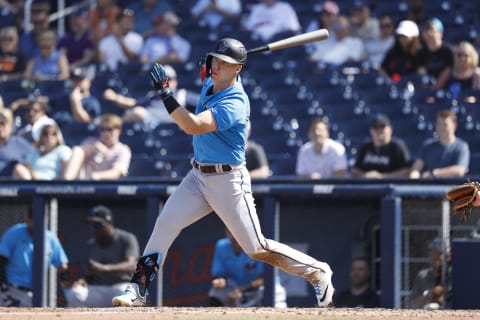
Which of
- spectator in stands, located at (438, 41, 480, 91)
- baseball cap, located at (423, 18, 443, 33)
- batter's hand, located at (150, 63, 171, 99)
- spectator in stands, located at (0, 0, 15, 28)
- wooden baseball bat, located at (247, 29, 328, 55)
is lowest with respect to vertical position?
batter's hand, located at (150, 63, 171, 99)

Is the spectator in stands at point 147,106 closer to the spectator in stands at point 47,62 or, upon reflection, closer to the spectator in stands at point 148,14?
the spectator in stands at point 47,62

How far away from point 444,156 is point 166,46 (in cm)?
437

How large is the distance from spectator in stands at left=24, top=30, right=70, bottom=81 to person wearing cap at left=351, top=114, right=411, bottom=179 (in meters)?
4.67

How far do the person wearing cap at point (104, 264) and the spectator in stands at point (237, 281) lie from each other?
626mm

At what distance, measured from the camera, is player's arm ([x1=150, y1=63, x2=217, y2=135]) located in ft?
19.2

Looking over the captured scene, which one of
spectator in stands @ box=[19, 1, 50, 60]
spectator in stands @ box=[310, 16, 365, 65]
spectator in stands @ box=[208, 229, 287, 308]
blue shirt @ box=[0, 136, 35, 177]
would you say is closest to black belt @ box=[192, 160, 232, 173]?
spectator in stands @ box=[208, 229, 287, 308]

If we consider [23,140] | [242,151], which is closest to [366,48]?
[23,140]

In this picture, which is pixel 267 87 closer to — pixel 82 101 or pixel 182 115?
pixel 82 101

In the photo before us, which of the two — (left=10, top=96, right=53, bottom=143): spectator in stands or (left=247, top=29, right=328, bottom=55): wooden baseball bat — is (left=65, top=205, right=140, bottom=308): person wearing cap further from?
(left=247, top=29, right=328, bottom=55): wooden baseball bat

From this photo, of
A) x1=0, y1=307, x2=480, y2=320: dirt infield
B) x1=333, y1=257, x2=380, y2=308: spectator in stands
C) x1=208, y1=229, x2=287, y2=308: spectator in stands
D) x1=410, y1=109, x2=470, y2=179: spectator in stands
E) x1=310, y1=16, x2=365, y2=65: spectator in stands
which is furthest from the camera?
x1=310, y1=16, x2=365, y2=65: spectator in stands

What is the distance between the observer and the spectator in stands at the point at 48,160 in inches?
370

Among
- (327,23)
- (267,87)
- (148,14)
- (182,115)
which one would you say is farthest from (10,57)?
(182,115)

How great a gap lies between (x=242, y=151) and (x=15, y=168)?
362 cm

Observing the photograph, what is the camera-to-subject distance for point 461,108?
10453mm
